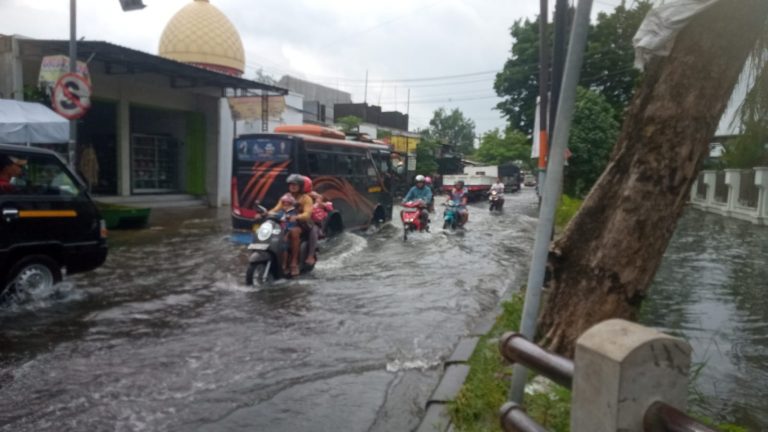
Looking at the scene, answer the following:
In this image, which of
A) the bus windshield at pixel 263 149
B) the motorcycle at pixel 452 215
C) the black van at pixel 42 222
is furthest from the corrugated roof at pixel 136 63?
the black van at pixel 42 222

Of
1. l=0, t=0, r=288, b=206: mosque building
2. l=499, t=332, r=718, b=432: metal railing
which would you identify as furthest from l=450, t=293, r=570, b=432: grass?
l=0, t=0, r=288, b=206: mosque building

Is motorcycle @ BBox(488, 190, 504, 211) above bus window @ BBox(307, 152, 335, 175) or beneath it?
beneath

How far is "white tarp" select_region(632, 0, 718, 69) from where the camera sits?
3416mm

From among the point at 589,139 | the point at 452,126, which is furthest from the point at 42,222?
the point at 452,126

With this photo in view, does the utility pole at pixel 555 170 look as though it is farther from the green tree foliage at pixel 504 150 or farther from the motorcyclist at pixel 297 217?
the green tree foliage at pixel 504 150

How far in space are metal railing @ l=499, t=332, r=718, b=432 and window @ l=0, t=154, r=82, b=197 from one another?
6299 mm

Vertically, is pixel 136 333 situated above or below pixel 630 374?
below

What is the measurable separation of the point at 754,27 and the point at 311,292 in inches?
242

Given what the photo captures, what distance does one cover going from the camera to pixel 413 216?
49.5 feet

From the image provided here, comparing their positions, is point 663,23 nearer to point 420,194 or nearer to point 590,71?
point 420,194

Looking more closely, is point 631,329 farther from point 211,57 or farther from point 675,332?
point 211,57

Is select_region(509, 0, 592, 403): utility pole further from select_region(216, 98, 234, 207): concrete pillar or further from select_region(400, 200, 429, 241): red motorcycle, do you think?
select_region(216, 98, 234, 207): concrete pillar

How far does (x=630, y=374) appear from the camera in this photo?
73.4 inches

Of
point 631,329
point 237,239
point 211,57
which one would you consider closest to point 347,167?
point 237,239
